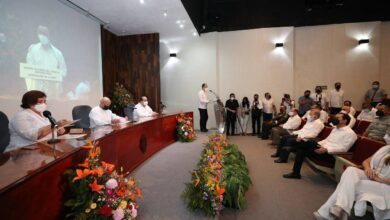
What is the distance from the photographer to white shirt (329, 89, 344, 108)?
6516 mm

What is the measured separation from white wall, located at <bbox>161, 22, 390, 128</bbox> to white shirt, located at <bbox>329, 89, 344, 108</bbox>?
0.38m

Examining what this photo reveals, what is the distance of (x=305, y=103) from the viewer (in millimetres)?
6402

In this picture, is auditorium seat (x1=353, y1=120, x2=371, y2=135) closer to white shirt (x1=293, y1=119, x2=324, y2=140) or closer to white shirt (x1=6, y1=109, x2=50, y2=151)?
white shirt (x1=293, y1=119, x2=324, y2=140)

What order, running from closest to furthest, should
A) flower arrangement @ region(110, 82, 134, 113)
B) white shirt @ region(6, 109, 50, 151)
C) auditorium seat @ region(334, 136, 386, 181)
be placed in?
white shirt @ region(6, 109, 50, 151)
auditorium seat @ region(334, 136, 386, 181)
flower arrangement @ region(110, 82, 134, 113)

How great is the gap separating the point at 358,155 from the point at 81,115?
417 centimetres

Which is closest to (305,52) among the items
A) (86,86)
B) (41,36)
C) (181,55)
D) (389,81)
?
(389,81)

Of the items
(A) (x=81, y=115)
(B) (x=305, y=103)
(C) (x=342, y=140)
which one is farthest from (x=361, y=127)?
(A) (x=81, y=115)

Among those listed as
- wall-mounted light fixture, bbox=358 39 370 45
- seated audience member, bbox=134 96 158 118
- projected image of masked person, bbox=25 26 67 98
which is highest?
wall-mounted light fixture, bbox=358 39 370 45

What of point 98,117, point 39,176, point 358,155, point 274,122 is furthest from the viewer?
point 274,122

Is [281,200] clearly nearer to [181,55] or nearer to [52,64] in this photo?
[52,64]

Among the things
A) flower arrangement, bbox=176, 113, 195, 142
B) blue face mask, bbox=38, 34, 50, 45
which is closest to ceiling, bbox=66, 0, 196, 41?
blue face mask, bbox=38, 34, 50, 45

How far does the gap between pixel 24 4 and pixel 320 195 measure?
526cm

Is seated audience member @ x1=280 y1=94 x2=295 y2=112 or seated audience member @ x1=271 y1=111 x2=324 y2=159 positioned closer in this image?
seated audience member @ x1=271 y1=111 x2=324 y2=159

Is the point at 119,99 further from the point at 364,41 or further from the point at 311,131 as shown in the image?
the point at 364,41
